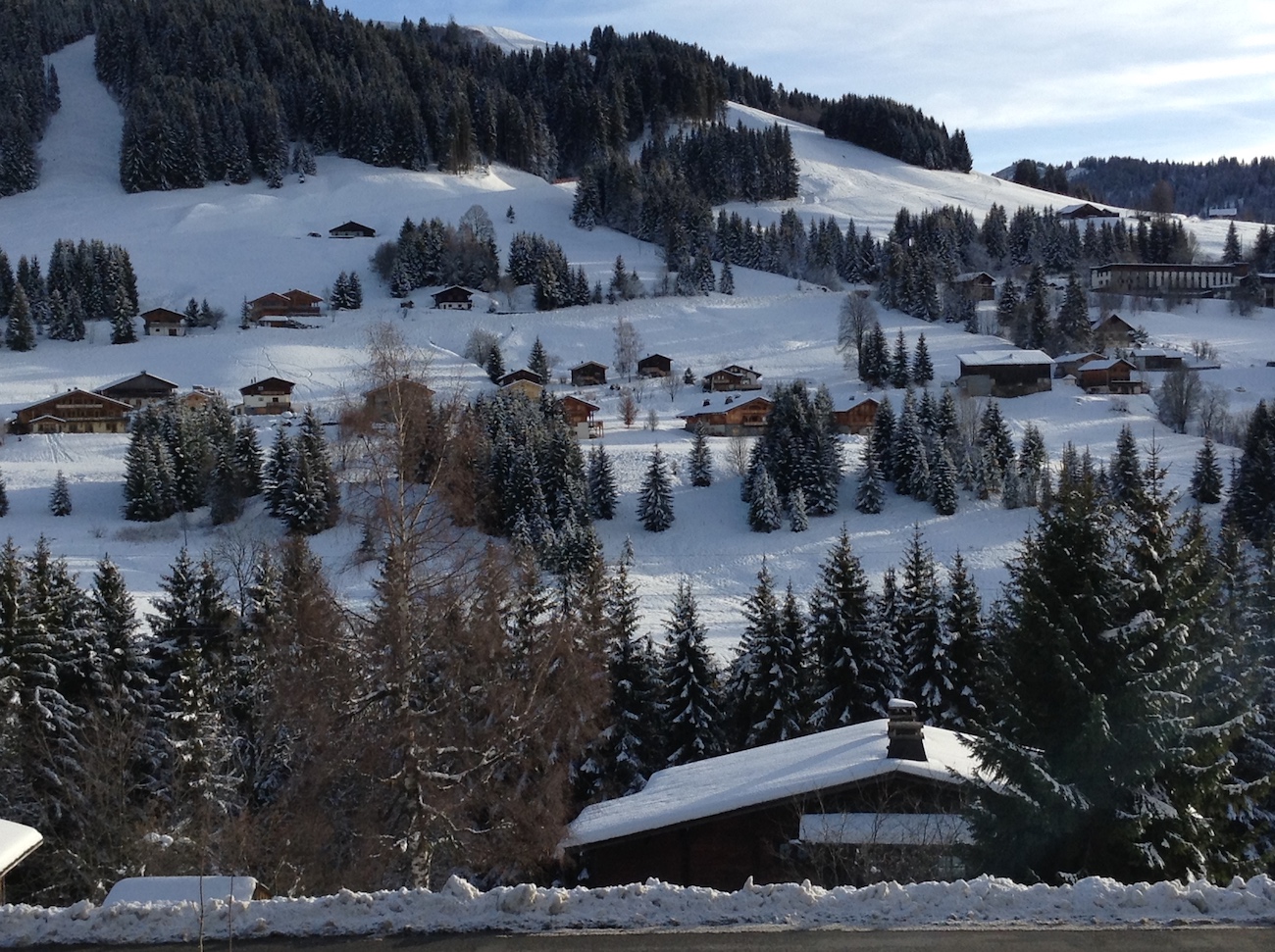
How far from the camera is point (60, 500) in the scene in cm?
4631

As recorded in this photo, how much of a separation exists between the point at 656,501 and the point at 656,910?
1615 inches

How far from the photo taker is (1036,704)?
1047cm

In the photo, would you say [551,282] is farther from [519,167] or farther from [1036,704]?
[1036,704]

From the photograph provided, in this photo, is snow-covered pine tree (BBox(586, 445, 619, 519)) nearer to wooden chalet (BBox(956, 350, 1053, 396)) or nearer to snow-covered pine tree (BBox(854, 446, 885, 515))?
snow-covered pine tree (BBox(854, 446, 885, 515))

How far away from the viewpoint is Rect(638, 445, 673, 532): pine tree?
46806 mm

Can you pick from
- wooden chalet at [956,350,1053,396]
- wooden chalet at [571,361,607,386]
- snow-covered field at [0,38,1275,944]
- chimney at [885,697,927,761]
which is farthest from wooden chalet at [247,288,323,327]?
chimney at [885,697,927,761]

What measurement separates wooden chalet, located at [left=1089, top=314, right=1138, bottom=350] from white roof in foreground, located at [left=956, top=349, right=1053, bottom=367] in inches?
466

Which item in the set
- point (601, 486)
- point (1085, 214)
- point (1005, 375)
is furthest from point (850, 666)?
point (1085, 214)

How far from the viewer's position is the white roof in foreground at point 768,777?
12.6 metres

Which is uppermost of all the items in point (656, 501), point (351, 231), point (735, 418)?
point (351, 231)

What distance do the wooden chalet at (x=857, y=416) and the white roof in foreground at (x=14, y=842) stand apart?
184 ft

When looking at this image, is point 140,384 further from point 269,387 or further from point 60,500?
point 60,500

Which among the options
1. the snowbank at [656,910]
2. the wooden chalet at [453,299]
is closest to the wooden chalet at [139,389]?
the wooden chalet at [453,299]

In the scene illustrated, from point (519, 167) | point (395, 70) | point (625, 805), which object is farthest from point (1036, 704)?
point (395, 70)
